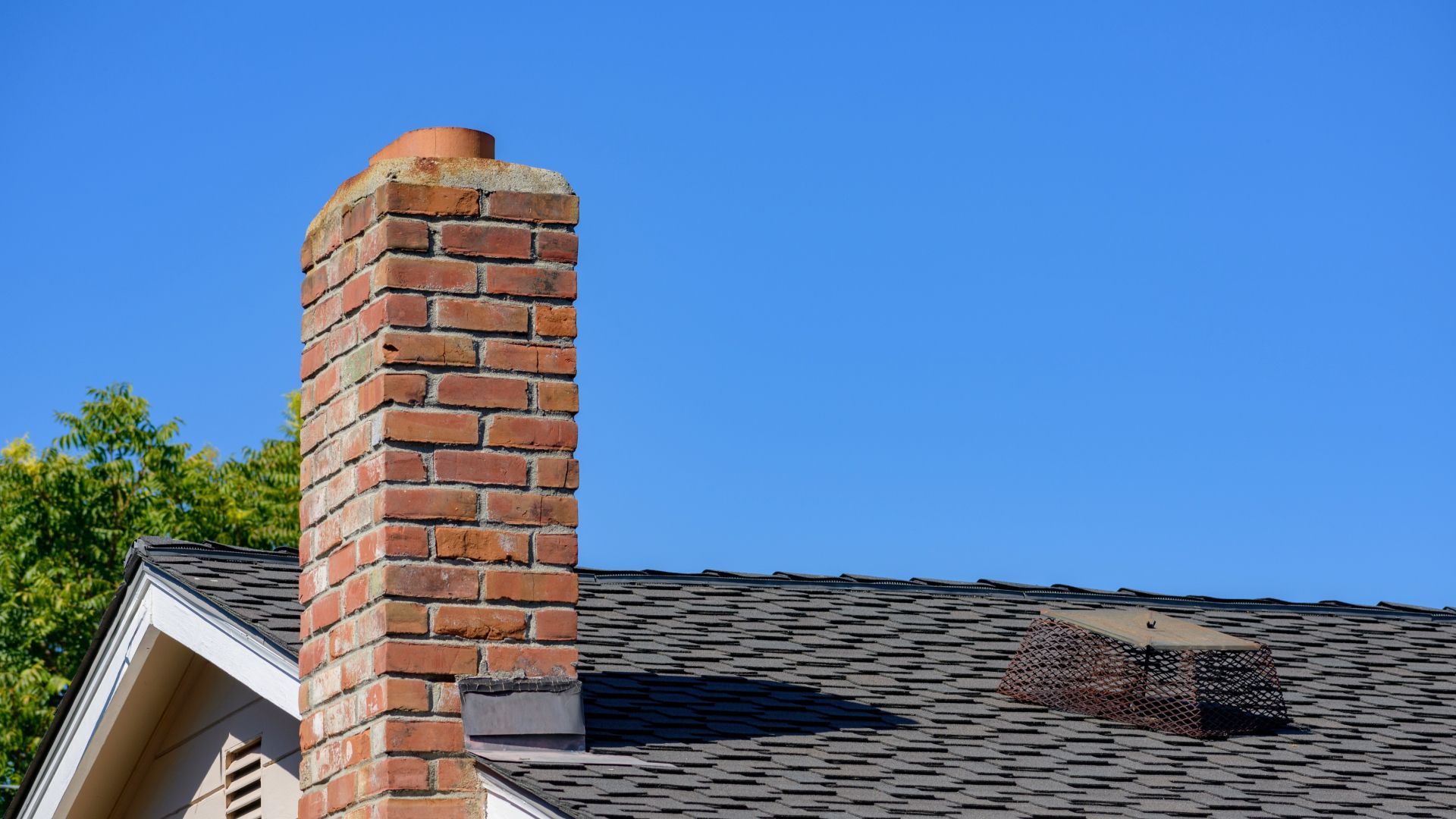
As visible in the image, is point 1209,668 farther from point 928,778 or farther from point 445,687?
point 445,687

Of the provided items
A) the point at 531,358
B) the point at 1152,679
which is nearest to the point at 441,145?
the point at 531,358

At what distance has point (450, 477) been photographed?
591cm

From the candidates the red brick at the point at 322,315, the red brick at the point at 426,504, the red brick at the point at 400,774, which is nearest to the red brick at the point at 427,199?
the red brick at the point at 322,315

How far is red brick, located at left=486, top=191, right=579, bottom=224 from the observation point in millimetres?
6188

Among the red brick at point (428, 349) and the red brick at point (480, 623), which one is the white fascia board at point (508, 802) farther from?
the red brick at point (428, 349)

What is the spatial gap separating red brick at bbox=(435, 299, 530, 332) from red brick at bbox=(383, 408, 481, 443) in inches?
12.0

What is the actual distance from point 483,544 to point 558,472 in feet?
1.18

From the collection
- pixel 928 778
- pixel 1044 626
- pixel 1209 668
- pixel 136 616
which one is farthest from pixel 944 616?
pixel 136 616

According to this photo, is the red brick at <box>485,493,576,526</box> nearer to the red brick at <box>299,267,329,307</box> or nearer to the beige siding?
the red brick at <box>299,267,329,307</box>

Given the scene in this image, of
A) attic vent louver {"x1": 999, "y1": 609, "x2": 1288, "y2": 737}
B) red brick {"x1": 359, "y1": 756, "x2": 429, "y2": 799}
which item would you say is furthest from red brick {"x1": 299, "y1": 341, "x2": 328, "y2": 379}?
attic vent louver {"x1": 999, "y1": 609, "x2": 1288, "y2": 737}

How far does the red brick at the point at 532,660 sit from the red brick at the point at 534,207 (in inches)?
57.3

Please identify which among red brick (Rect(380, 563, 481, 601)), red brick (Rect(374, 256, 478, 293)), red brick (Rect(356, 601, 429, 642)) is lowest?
red brick (Rect(356, 601, 429, 642))

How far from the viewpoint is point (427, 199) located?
6.11 m

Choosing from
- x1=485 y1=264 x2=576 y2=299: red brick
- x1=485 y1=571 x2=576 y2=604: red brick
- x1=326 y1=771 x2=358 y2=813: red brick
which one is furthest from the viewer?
x1=485 y1=264 x2=576 y2=299: red brick
